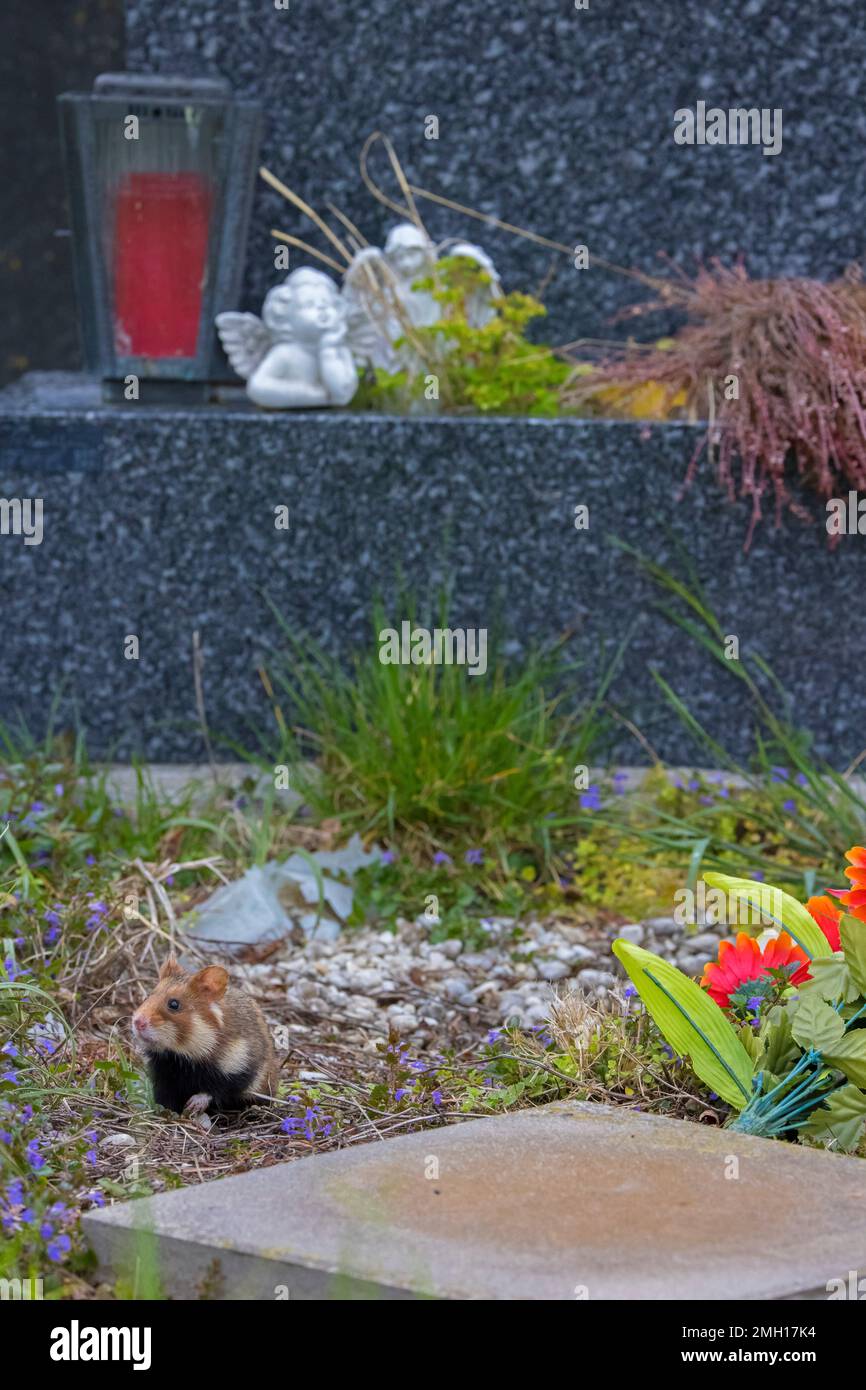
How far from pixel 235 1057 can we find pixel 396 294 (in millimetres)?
2904

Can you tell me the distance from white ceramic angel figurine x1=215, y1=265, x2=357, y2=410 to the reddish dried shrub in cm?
74

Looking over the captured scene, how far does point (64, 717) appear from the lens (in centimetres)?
496

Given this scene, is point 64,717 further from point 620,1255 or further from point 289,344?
point 620,1255

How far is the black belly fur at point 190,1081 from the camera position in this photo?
9.28ft

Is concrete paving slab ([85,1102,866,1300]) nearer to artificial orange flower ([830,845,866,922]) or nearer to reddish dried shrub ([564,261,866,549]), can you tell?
artificial orange flower ([830,845,866,922])

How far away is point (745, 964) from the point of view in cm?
298

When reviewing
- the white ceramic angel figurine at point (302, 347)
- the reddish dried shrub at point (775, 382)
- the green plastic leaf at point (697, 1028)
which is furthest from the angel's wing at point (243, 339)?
the green plastic leaf at point (697, 1028)

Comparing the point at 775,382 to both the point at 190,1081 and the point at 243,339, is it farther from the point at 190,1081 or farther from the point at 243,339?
the point at 190,1081

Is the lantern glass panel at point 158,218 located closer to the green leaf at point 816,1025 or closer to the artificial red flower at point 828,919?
the artificial red flower at point 828,919

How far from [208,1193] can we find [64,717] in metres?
2.78

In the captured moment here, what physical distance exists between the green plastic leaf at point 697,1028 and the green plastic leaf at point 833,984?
0.15 m

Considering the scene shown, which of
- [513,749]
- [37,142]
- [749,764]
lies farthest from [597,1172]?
[37,142]

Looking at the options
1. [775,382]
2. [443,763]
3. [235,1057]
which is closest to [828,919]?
[235,1057]

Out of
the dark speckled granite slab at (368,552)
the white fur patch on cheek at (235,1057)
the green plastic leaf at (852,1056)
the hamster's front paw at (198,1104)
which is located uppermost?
the dark speckled granite slab at (368,552)
